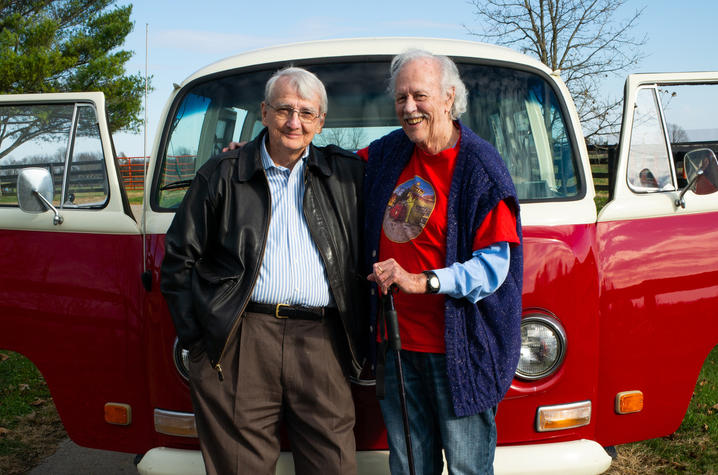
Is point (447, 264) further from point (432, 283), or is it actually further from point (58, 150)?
point (58, 150)

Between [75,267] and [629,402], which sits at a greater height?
[75,267]

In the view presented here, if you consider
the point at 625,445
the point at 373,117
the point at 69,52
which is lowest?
the point at 625,445

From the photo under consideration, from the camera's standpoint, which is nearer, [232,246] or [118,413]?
[232,246]

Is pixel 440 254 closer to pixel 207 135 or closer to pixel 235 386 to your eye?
pixel 235 386

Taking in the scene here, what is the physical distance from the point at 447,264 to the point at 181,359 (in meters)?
1.27

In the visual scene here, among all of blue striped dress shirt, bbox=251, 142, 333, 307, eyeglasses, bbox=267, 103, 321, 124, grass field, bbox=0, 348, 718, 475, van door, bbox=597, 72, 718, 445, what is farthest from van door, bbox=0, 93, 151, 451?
van door, bbox=597, 72, 718, 445

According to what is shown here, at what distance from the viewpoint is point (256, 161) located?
2.47 meters

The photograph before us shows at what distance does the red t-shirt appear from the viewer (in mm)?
2273

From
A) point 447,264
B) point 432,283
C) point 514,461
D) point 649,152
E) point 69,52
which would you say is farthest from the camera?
point 69,52

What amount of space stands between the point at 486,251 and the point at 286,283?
736 millimetres

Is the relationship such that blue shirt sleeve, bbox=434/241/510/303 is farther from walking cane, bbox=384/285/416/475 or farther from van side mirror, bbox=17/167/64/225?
van side mirror, bbox=17/167/64/225

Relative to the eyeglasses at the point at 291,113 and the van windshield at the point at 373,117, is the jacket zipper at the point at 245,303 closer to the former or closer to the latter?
the eyeglasses at the point at 291,113

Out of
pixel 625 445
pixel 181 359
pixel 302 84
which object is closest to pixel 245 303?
→ pixel 181 359

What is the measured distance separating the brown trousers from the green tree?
74.9 feet
